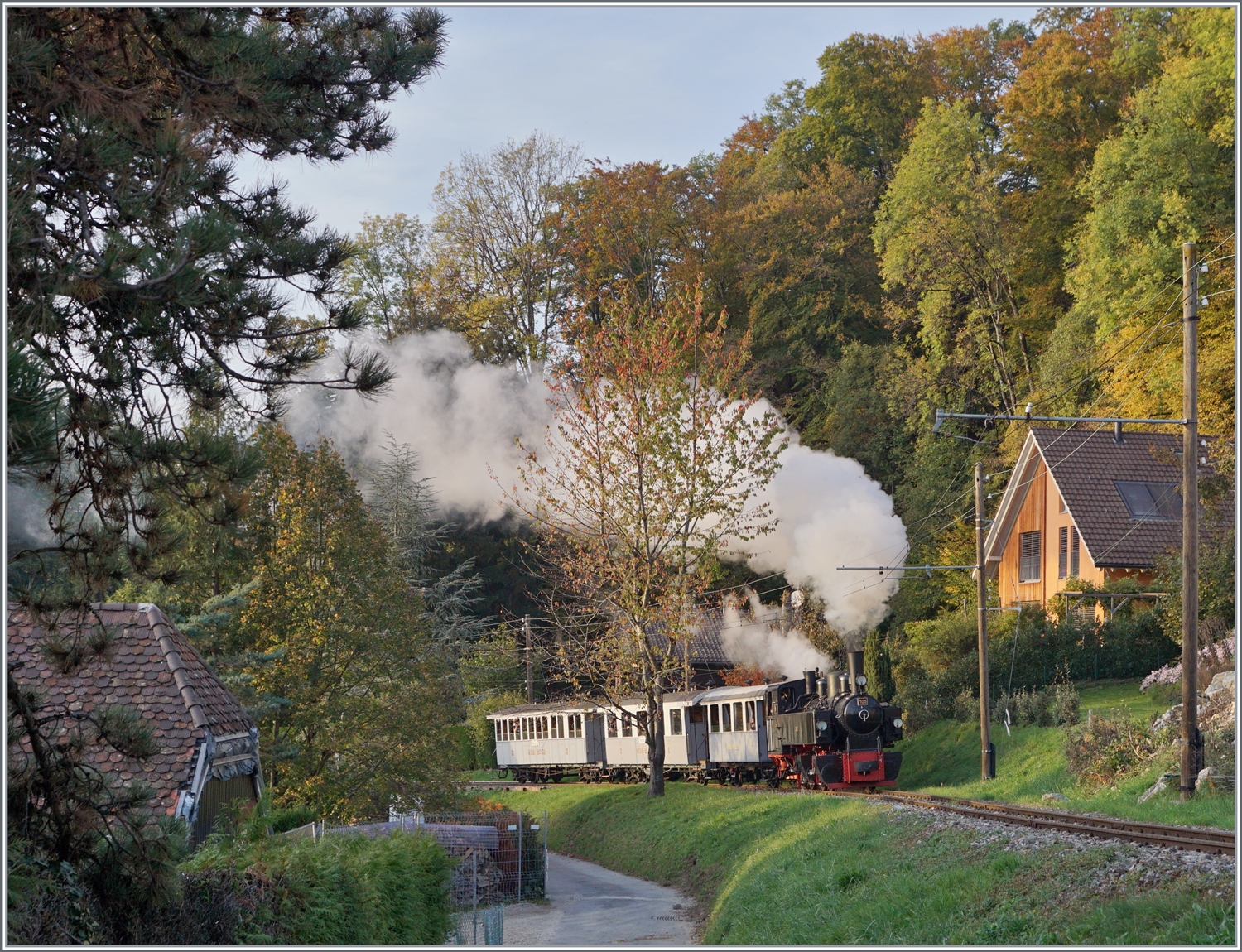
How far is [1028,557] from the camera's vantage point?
31.5m

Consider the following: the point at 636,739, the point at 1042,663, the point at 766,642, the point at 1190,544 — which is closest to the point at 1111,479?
the point at 1042,663

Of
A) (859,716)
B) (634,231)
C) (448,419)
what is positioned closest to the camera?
(859,716)

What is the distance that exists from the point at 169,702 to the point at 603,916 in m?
7.13

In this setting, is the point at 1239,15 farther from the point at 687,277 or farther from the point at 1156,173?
the point at 687,277

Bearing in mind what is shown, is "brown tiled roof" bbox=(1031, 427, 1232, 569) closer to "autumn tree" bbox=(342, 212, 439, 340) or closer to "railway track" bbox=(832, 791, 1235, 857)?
"railway track" bbox=(832, 791, 1235, 857)

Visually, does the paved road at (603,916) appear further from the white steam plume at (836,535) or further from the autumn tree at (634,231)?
the autumn tree at (634,231)

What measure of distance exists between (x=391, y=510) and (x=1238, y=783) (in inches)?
1461

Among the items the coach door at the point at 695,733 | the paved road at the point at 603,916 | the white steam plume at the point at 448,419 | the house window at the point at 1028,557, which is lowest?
the paved road at the point at 603,916

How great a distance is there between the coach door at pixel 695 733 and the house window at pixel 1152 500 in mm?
11281

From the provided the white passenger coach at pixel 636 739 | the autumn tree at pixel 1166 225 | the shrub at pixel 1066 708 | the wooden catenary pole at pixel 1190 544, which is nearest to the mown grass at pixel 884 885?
the wooden catenary pole at pixel 1190 544

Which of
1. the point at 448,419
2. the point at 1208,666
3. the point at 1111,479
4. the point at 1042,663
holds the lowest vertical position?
the point at 1042,663

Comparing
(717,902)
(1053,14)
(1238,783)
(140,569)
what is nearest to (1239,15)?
(1238,783)

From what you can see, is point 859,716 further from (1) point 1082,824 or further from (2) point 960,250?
(2) point 960,250

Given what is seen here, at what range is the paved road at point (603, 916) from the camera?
50.9 ft
